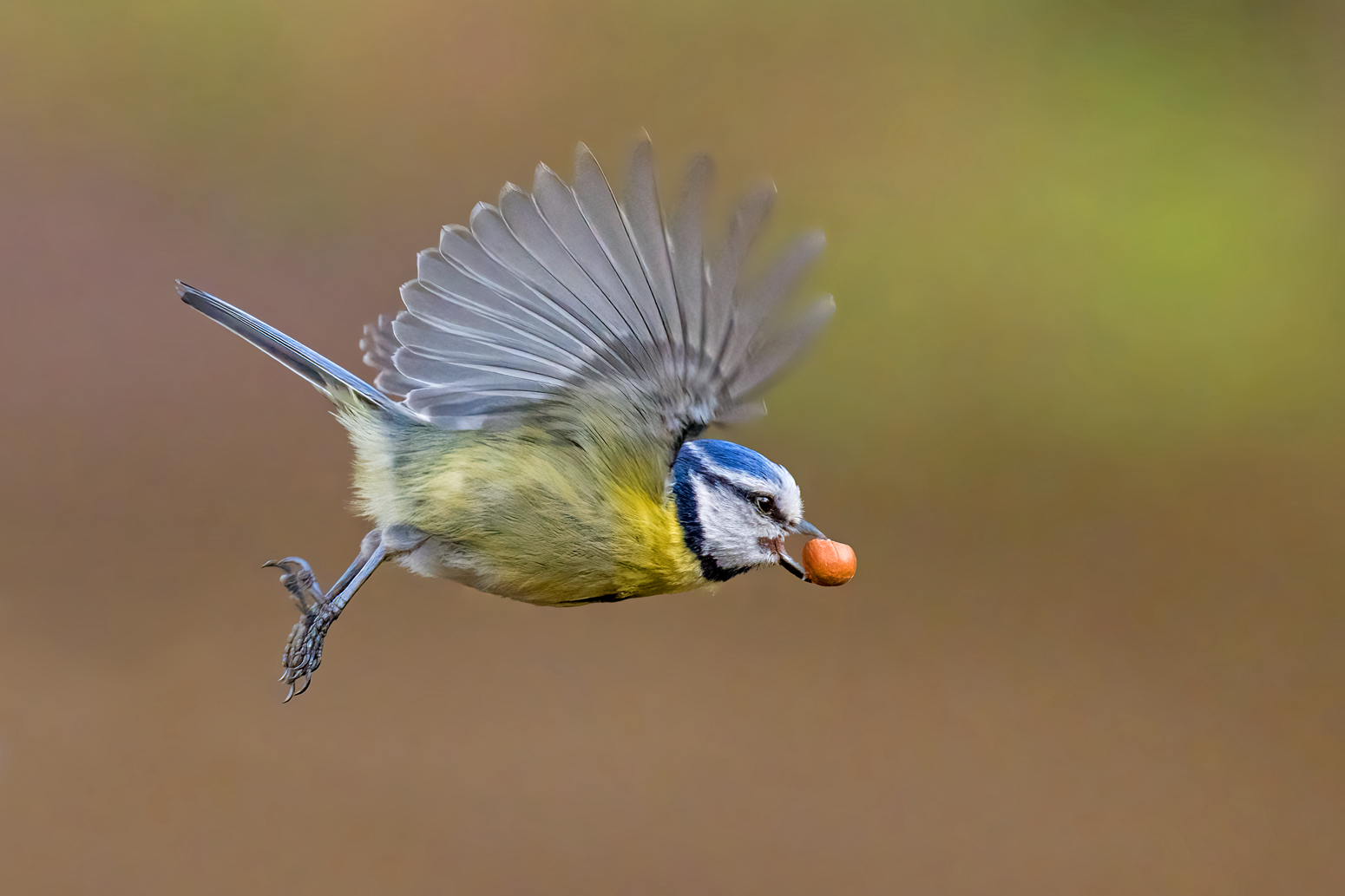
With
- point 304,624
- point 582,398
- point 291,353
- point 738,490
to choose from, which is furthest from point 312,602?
point 738,490

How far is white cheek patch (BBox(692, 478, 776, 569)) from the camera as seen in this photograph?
4.19 feet

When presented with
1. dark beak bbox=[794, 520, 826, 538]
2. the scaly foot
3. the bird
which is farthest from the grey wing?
the scaly foot

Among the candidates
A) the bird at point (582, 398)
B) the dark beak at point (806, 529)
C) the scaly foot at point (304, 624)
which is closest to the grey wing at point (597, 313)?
the bird at point (582, 398)

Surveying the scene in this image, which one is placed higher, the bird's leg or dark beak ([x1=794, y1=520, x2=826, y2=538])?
dark beak ([x1=794, y1=520, x2=826, y2=538])

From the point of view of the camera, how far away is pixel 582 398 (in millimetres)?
1299

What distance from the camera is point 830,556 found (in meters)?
1.28

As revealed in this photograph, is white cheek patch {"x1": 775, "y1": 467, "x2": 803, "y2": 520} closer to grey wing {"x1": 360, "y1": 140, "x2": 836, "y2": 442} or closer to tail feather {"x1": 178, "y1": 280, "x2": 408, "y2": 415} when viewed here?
grey wing {"x1": 360, "y1": 140, "x2": 836, "y2": 442}

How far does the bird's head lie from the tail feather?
14.5 inches

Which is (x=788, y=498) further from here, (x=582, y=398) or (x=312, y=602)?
(x=312, y=602)

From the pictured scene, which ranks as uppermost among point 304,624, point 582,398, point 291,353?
point 291,353

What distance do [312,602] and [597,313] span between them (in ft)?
1.57

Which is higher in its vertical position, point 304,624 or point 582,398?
point 582,398

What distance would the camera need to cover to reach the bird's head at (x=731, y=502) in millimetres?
1273

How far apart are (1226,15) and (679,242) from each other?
12.9 feet
